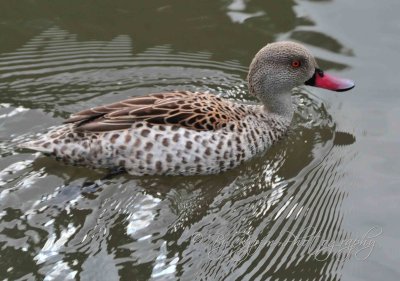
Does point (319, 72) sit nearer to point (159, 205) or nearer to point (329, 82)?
point (329, 82)

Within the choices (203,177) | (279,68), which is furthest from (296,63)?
(203,177)

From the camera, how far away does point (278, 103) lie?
8.11 m

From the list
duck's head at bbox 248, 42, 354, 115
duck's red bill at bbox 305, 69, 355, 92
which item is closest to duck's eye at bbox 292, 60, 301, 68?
duck's head at bbox 248, 42, 354, 115

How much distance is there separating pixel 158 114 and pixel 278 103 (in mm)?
1502

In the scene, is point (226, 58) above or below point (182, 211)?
above

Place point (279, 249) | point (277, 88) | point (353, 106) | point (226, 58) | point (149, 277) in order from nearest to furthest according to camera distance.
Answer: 1. point (149, 277)
2. point (279, 249)
3. point (277, 88)
4. point (353, 106)
5. point (226, 58)

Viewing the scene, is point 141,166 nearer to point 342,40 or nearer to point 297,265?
point 297,265

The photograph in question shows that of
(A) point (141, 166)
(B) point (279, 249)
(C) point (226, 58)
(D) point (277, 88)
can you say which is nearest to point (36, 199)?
(A) point (141, 166)

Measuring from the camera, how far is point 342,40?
956 cm

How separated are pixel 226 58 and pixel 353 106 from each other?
1.69 m

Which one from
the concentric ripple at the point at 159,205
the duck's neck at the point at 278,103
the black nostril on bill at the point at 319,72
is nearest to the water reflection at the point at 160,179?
the concentric ripple at the point at 159,205

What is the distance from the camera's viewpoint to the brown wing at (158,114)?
724 centimetres

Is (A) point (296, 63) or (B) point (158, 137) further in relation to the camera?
(A) point (296, 63)

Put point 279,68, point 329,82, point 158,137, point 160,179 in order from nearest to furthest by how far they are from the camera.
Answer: point 158,137 → point 160,179 → point 279,68 → point 329,82
